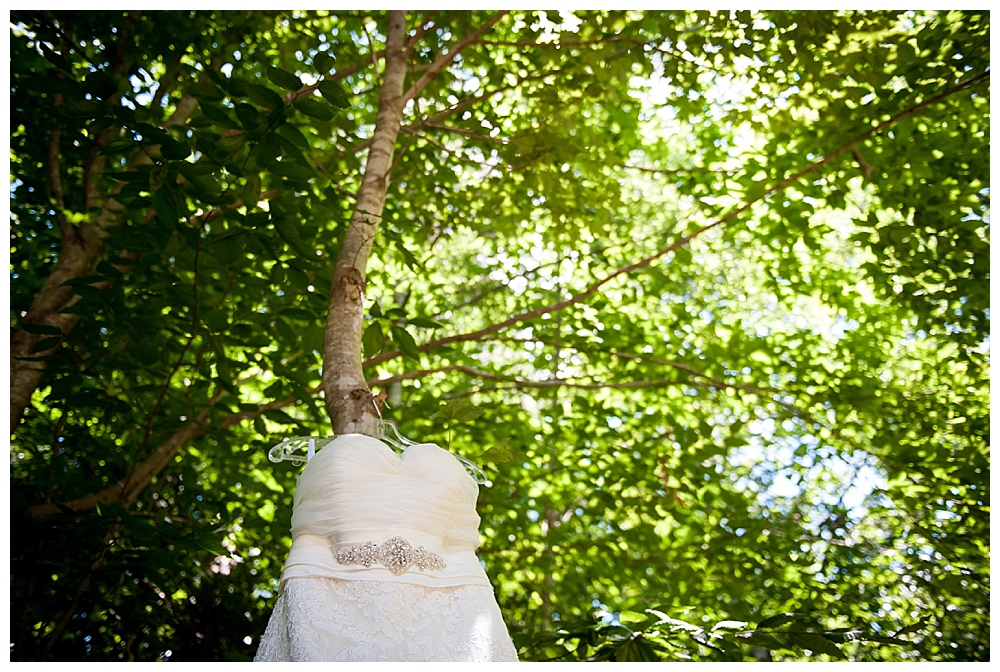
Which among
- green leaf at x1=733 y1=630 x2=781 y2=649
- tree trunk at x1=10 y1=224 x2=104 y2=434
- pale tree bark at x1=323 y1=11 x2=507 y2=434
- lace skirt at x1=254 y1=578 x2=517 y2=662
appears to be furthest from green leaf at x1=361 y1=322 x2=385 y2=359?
Result: green leaf at x1=733 y1=630 x2=781 y2=649

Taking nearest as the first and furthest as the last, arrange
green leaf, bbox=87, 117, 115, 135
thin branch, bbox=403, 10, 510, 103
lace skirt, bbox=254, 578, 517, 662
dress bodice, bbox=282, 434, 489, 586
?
lace skirt, bbox=254, 578, 517, 662, dress bodice, bbox=282, 434, 489, 586, green leaf, bbox=87, 117, 115, 135, thin branch, bbox=403, 10, 510, 103

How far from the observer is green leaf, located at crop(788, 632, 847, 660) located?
6.12 feet

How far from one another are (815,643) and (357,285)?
1.64 meters

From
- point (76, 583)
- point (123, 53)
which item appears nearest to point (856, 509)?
point (76, 583)

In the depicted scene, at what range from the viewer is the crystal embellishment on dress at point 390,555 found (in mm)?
1466

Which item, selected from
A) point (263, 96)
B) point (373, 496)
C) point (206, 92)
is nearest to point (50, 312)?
point (206, 92)

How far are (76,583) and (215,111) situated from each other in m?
1.93

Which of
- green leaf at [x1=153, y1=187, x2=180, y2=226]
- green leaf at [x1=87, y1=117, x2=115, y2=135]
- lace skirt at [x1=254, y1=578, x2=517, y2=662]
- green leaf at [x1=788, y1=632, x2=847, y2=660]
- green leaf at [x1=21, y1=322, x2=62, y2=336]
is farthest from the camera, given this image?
green leaf at [x1=21, y1=322, x2=62, y2=336]

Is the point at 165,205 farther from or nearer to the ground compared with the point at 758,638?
farther from the ground

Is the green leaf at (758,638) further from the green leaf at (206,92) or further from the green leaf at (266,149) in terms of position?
the green leaf at (206,92)

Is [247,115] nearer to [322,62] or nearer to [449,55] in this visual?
[322,62]

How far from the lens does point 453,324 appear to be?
11.4 feet

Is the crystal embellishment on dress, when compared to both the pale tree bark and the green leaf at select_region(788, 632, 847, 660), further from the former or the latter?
the green leaf at select_region(788, 632, 847, 660)

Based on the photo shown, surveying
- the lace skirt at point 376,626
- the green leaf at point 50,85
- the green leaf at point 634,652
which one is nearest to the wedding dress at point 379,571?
the lace skirt at point 376,626
